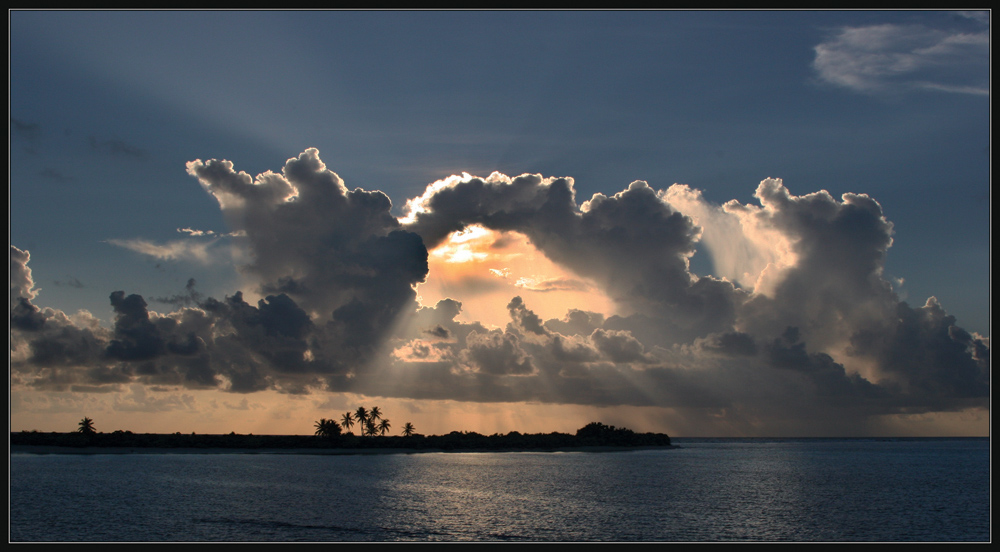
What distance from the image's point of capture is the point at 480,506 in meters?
71.9

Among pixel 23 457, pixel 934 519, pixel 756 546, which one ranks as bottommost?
pixel 23 457

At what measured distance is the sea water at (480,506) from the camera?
5647 centimetres

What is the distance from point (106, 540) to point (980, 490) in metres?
115

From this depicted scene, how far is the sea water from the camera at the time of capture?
5647 cm

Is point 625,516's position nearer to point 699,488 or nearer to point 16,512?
point 699,488

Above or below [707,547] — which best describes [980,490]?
below

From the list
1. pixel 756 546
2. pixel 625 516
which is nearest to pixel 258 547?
pixel 756 546

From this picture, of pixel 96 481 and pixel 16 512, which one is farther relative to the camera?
pixel 96 481

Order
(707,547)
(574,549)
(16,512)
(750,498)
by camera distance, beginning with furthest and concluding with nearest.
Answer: (750,498), (16,512), (707,547), (574,549)

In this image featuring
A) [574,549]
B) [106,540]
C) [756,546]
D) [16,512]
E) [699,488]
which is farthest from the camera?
[699,488]

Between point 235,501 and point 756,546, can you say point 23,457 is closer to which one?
point 235,501

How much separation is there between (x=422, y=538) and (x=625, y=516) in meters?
23.2

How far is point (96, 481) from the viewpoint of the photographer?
9669 centimetres

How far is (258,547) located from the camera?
41.2m
